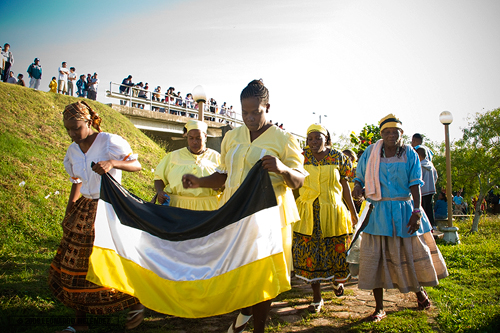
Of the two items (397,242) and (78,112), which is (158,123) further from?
(397,242)

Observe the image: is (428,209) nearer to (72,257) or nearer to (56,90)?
(72,257)

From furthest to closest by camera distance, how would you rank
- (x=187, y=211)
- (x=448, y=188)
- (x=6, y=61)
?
(x=6, y=61), (x=448, y=188), (x=187, y=211)

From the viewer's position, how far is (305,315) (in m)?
4.31

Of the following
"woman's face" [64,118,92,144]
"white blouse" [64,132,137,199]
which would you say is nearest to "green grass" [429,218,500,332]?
"white blouse" [64,132,137,199]

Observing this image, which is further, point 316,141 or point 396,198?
point 316,141

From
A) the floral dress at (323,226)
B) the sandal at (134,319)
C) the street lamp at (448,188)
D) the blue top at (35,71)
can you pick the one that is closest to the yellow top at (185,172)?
the floral dress at (323,226)

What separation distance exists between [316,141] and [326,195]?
815mm

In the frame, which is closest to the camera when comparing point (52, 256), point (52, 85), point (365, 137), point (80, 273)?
point (80, 273)

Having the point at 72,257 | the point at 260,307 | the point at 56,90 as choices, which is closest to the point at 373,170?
the point at 260,307

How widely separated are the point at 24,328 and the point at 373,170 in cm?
438

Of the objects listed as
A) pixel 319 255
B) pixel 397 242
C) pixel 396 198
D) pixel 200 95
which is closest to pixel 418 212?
pixel 396 198

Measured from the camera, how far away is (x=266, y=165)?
9.49 feet

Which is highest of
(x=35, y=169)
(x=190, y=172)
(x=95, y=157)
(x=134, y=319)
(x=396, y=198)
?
(x=35, y=169)

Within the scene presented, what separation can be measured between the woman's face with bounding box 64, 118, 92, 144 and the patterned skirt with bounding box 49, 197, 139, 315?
0.69 m
